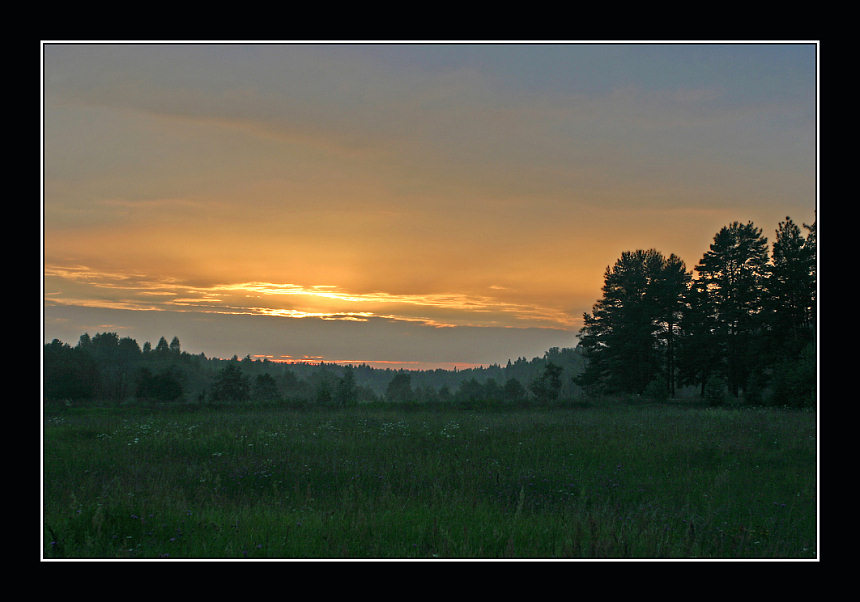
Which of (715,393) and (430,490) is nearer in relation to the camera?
(430,490)

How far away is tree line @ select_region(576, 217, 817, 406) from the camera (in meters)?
35.6

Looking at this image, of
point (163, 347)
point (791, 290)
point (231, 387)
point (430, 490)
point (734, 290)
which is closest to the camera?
point (430, 490)

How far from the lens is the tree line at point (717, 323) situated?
3556cm

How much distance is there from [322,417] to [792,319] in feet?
104

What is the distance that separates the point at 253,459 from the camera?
1322 cm

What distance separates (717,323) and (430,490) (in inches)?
1503

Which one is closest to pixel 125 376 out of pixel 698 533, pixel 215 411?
pixel 215 411

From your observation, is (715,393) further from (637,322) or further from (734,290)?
(637,322)

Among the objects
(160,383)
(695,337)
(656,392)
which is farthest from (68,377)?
(695,337)

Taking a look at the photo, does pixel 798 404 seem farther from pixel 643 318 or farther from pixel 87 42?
pixel 87 42

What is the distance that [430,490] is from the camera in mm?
10531

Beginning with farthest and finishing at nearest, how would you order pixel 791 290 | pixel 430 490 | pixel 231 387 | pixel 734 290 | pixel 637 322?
pixel 231 387
pixel 637 322
pixel 734 290
pixel 791 290
pixel 430 490

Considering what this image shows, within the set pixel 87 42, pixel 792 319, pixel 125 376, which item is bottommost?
pixel 125 376
